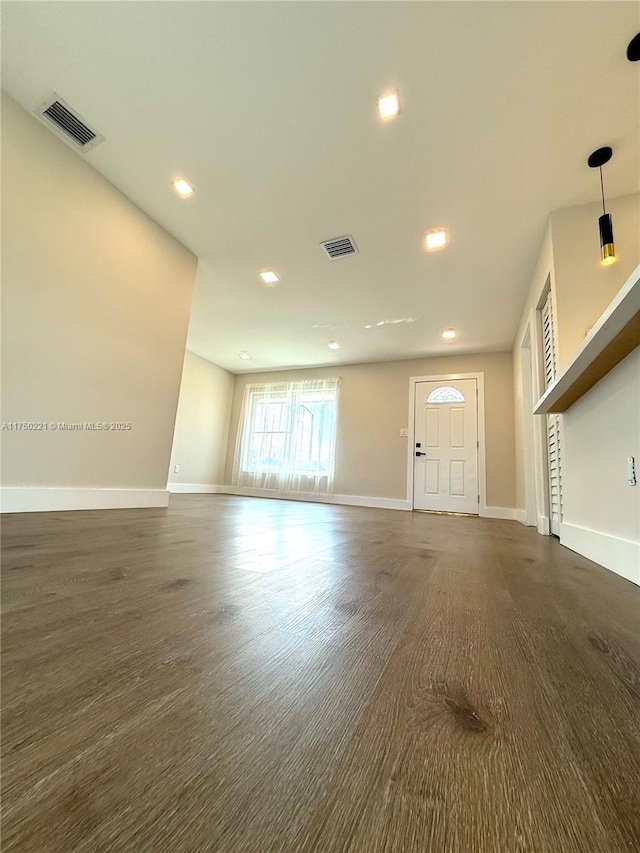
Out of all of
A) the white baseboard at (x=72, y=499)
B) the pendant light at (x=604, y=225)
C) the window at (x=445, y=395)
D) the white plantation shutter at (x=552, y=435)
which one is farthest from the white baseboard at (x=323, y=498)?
the pendant light at (x=604, y=225)

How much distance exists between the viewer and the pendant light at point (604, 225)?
1.78 m

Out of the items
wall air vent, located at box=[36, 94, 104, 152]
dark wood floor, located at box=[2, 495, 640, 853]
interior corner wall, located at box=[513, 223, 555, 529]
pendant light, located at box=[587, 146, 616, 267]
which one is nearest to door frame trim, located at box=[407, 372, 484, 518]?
interior corner wall, located at box=[513, 223, 555, 529]

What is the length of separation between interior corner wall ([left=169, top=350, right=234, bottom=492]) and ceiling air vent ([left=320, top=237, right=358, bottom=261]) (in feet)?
11.0

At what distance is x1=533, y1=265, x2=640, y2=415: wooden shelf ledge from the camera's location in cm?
101

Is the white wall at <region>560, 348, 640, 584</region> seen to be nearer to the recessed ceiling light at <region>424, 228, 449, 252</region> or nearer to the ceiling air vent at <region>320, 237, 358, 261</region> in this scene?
the recessed ceiling light at <region>424, 228, 449, 252</region>

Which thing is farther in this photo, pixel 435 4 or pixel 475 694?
pixel 435 4

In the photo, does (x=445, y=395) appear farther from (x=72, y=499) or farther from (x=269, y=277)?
(x=72, y=499)

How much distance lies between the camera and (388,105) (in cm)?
182

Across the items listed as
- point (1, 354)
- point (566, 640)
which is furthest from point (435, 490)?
point (1, 354)

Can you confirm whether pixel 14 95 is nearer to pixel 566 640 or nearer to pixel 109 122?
Result: pixel 109 122

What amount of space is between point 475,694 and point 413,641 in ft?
0.50

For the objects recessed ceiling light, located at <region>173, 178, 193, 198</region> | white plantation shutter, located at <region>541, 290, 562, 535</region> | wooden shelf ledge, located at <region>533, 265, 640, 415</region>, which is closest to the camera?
wooden shelf ledge, located at <region>533, 265, 640, 415</region>

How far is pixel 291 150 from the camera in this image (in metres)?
2.12

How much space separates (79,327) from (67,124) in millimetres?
1194
